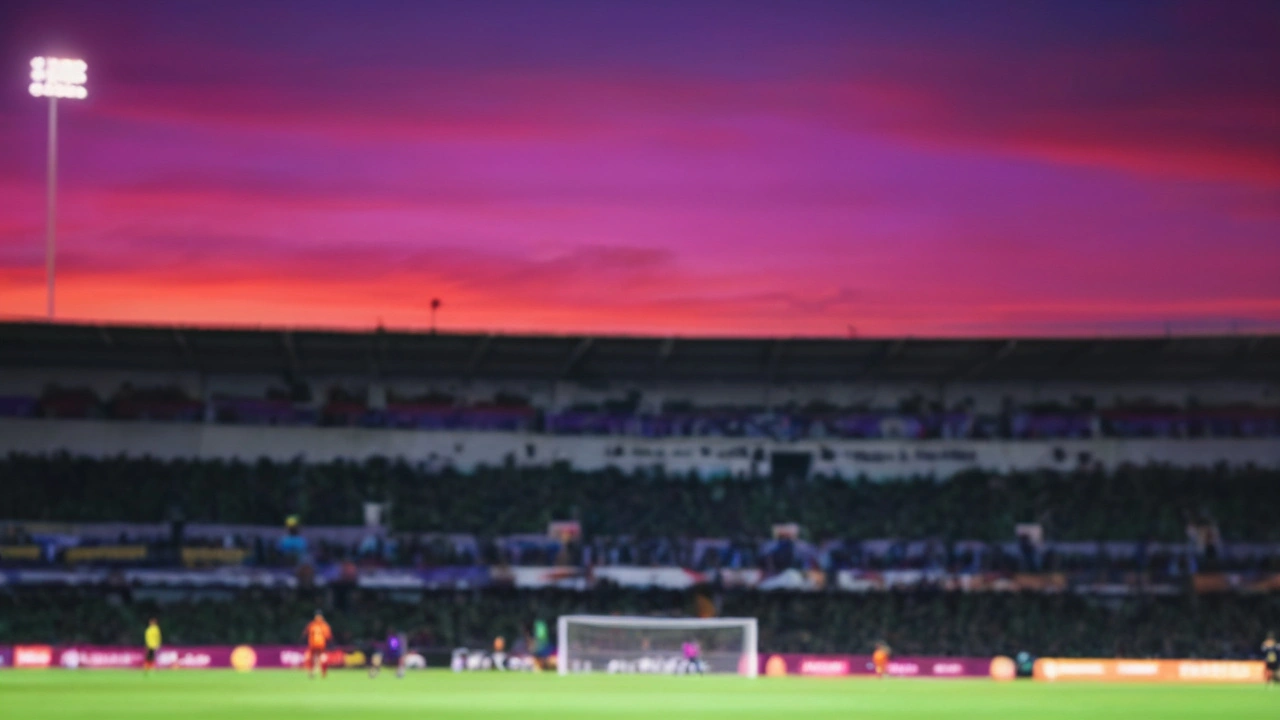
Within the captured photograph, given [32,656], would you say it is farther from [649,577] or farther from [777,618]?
[777,618]

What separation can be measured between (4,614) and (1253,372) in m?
42.3

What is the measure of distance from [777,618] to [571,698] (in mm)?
25270

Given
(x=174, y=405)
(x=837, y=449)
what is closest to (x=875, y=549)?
(x=837, y=449)

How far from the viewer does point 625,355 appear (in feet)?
198

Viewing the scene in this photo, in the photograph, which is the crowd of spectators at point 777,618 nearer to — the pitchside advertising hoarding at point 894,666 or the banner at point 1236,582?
the banner at point 1236,582

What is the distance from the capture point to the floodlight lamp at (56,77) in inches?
2060

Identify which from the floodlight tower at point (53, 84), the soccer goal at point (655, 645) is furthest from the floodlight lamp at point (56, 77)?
the soccer goal at point (655, 645)

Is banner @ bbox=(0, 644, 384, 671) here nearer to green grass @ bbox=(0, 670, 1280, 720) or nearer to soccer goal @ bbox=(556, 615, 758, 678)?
green grass @ bbox=(0, 670, 1280, 720)

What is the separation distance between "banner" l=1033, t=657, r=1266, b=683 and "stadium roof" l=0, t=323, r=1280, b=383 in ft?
38.8

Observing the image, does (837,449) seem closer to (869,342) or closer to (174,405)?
(869,342)

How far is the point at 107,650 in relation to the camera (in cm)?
4900

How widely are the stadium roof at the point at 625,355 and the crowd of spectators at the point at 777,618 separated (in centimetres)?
817

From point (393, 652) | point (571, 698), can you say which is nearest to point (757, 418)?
point (393, 652)

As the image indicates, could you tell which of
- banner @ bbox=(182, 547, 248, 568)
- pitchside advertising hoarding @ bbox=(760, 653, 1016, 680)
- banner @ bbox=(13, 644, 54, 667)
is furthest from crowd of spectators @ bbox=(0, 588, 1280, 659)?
banner @ bbox=(13, 644, 54, 667)
